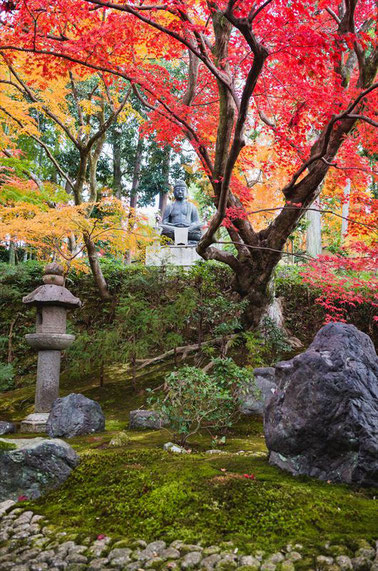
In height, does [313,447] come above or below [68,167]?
below

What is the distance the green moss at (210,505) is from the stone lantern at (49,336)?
10.2ft

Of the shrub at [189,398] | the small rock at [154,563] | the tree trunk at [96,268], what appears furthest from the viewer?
the tree trunk at [96,268]

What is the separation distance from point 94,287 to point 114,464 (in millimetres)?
7773

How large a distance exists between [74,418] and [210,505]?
3.14 meters

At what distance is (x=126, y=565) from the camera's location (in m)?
2.10

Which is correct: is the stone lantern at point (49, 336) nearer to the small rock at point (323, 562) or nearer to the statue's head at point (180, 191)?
the small rock at point (323, 562)

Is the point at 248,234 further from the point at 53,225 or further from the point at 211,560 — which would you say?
the point at 211,560

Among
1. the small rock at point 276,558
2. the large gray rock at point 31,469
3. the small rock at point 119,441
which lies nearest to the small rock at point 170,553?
the small rock at point 276,558

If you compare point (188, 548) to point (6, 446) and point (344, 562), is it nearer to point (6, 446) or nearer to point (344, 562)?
point (344, 562)

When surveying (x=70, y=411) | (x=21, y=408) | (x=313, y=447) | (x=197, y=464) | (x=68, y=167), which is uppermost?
(x=68, y=167)

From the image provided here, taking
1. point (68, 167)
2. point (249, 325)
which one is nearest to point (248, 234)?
point (249, 325)

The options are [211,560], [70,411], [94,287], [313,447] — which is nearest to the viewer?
[211,560]

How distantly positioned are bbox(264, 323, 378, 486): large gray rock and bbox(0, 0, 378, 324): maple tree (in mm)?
2427

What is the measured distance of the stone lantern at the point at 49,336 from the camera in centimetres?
609
